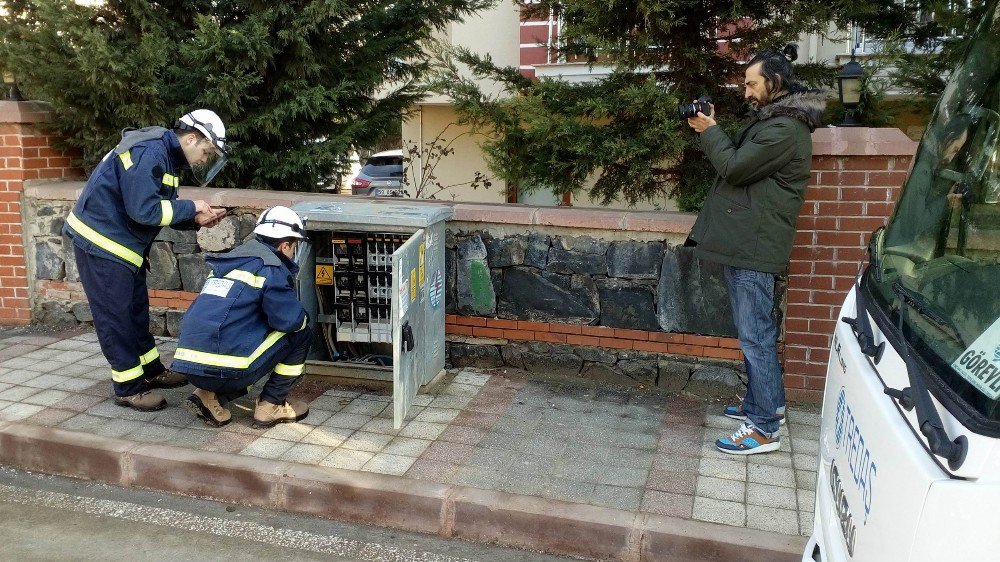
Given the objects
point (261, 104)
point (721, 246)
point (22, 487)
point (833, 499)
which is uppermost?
point (261, 104)

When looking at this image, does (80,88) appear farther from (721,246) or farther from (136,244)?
(721,246)

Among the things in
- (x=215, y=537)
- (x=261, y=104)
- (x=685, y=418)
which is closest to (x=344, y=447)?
(x=215, y=537)

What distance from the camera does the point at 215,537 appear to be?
4.09m

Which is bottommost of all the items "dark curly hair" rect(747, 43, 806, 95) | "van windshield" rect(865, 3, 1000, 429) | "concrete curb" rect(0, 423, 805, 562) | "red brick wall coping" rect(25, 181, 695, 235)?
"concrete curb" rect(0, 423, 805, 562)

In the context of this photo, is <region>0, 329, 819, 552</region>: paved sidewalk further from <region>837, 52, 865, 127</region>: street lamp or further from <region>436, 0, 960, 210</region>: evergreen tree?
<region>837, 52, 865, 127</region>: street lamp

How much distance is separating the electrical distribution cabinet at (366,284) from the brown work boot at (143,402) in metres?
0.92

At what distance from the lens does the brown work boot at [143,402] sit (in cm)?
523

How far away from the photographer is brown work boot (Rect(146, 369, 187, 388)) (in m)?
5.54

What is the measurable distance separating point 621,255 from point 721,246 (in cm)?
112

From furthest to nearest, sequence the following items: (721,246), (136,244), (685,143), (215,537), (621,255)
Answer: (685,143), (621,255), (136,244), (721,246), (215,537)

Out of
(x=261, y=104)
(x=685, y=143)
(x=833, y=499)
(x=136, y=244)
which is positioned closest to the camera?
(x=833, y=499)

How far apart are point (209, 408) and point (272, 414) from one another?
1.15ft

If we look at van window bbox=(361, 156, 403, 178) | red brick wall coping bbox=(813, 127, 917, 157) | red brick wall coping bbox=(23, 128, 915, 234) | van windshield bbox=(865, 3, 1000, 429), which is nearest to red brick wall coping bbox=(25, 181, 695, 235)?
red brick wall coping bbox=(23, 128, 915, 234)

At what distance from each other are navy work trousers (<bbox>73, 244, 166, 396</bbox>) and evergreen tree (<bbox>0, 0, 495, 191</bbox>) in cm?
229
